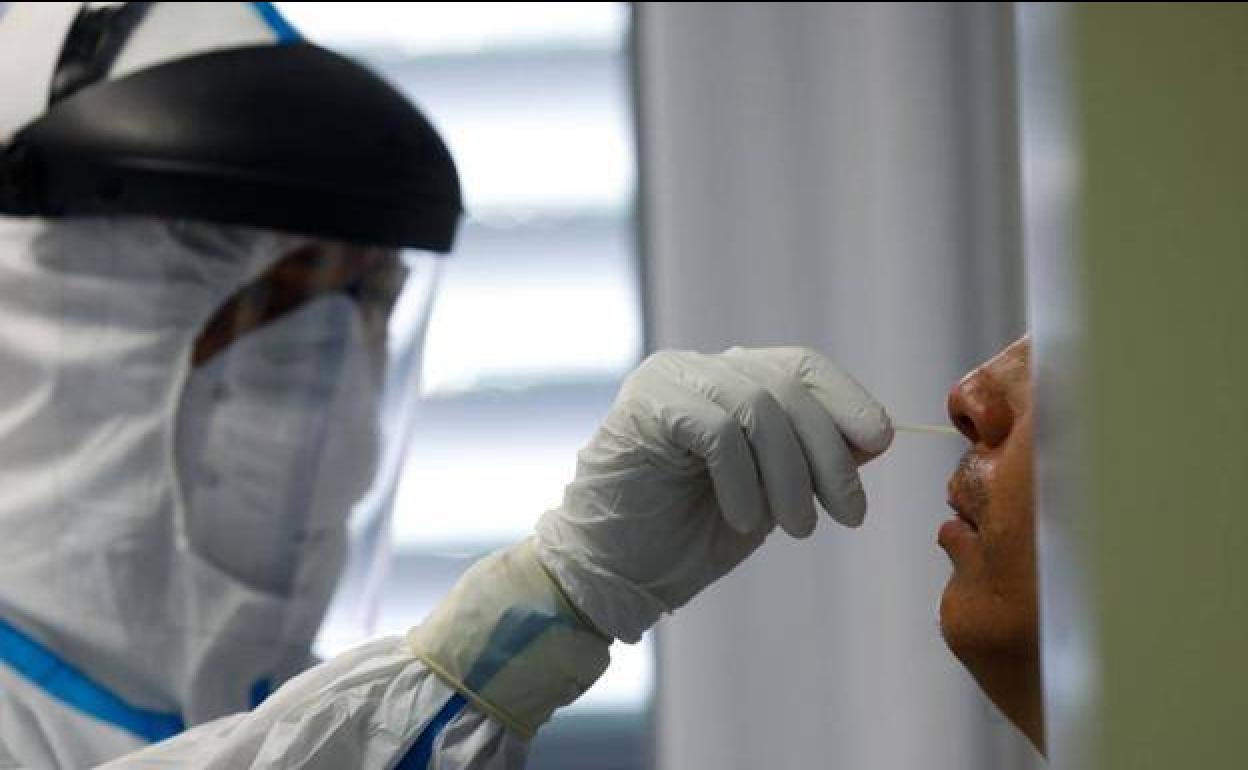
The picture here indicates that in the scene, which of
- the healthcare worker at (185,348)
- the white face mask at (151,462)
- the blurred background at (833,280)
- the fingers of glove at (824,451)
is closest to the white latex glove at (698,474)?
the fingers of glove at (824,451)

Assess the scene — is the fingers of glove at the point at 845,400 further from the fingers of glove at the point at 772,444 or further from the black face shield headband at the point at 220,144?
the black face shield headband at the point at 220,144

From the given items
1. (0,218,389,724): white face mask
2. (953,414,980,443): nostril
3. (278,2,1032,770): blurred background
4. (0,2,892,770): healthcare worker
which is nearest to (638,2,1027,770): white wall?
(278,2,1032,770): blurred background

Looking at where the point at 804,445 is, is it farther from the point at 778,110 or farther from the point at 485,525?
the point at 485,525

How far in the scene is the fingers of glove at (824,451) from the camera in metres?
1.08

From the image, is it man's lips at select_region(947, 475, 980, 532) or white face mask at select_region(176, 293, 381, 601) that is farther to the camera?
white face mask at select_region(176, 293, 381, 601)

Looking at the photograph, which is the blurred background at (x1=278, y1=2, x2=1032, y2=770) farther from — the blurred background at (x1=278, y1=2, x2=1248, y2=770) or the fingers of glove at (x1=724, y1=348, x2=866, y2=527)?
the fingers of glove at (x1=724, y1=348, x2=866, y2=527)

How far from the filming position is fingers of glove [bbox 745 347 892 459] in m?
1.08

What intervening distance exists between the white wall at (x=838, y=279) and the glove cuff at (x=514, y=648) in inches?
40.0

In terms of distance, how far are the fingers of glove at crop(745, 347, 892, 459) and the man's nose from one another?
0.06 meters

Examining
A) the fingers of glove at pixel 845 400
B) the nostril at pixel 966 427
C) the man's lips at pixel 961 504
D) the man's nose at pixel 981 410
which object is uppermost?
the fingers of glove at pixel 845 400

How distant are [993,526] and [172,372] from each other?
3.19 ft

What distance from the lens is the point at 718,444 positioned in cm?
106

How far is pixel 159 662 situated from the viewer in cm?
166

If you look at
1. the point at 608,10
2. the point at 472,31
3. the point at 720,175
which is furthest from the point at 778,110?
the point at 472,31
